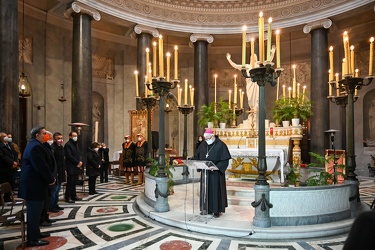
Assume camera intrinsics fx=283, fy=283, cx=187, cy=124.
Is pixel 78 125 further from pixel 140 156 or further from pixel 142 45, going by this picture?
pixel 142 45

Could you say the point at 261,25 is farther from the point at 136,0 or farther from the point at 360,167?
the point at 360,167

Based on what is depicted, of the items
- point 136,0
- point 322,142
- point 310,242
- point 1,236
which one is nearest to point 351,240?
point 310,242

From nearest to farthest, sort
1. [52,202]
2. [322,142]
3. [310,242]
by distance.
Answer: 1. [310,242]
2. [52,202]
3. [322,142]

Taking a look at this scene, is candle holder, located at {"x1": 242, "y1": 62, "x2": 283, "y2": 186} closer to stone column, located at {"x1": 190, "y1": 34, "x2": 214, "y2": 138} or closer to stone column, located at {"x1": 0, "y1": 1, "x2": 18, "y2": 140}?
stone column, located at {"x1": 0, "y1": 1, "x2": 18, "y2": 140}

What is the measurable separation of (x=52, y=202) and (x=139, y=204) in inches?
76.6

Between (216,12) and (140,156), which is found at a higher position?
(216,12)

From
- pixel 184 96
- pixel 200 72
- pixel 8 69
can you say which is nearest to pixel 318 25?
pixel 200 72

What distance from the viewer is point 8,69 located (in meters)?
8.23

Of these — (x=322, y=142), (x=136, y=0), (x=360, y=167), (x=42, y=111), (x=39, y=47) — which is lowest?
(x=360, y=167)

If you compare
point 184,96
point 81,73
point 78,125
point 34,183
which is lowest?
point 34,183

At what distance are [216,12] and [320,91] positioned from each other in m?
Result: 6.78

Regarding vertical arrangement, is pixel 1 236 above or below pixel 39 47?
below

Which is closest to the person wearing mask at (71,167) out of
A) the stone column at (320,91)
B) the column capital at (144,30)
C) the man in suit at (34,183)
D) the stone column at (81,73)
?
the man in suit at (34,183)

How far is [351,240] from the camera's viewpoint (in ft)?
3.48
